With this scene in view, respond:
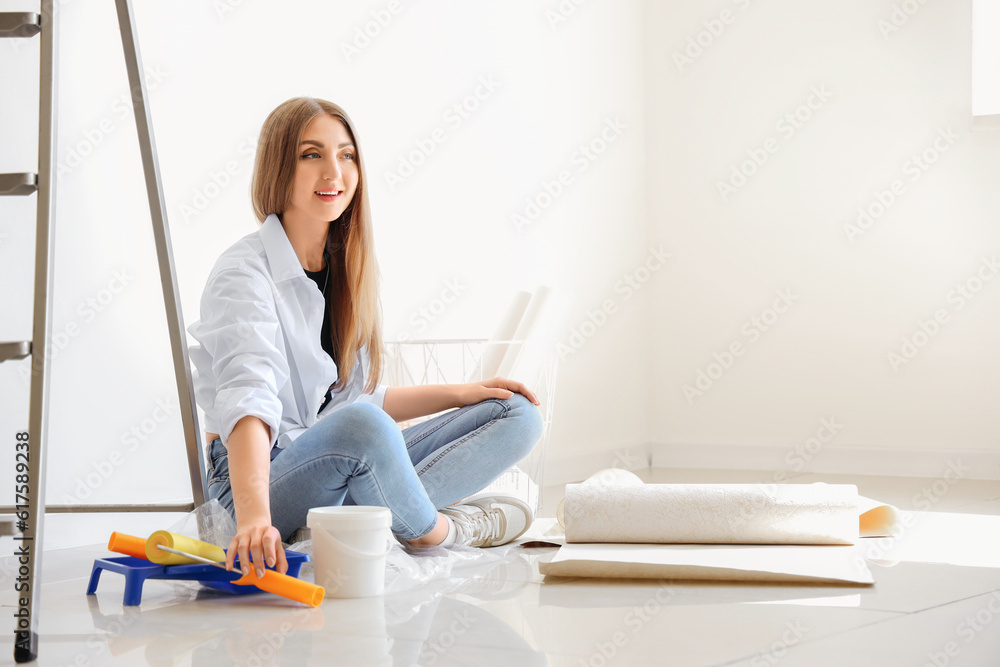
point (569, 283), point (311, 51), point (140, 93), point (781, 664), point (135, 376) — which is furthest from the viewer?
point (569, 283)

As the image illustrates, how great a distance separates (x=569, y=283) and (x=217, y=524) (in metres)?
1.48

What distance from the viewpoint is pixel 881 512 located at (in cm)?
161

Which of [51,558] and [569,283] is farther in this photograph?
[569,283]

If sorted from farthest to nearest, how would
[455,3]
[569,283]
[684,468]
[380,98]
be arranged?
1. [684,468]
2. [569,283]
3. [455,3]
4. [380,98]

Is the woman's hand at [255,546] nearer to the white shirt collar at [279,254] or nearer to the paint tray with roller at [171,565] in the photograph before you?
the paint tray with roller at [171,565]

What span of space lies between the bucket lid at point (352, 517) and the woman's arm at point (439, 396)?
1.22 feet

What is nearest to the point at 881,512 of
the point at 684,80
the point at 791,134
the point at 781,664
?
the point at 781,664

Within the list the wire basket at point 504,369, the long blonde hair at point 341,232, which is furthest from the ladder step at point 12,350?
the wire basket at point 504,369

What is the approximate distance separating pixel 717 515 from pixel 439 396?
463 mm

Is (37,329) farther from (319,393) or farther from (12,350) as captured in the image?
(319,393)

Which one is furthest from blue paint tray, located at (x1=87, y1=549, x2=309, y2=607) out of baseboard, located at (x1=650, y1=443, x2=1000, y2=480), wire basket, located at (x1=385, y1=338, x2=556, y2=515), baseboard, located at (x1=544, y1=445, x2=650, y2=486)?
baseboard, located at (x1=650, y1=443, x2=1000, y2=480)

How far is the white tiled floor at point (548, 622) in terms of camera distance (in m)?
0.96

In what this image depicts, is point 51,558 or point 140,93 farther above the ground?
point 140,93

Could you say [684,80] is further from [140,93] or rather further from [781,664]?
[781,664]
